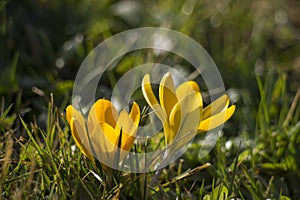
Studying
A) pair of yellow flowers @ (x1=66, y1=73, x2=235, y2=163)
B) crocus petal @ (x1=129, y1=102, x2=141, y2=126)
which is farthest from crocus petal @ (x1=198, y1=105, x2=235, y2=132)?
crocus petal @ (x1=129, y1=102, x2=141, y2=126)

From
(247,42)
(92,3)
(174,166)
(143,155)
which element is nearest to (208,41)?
(247,42)

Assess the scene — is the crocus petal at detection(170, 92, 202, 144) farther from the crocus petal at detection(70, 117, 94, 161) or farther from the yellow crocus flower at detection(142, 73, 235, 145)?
the crocus petal at detection(70, 117, 94, 161)

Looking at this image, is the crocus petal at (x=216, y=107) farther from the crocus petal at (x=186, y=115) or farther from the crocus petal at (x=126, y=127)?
the crocus petal at (x=126, y=127)

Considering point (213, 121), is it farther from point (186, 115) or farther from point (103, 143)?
point (103, 143)

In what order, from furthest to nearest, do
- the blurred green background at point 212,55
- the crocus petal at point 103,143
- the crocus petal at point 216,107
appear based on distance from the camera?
1. the blurred green background at point 212,55
2. the crocus petal at point 216,107
3. the crocus petal at point 103,143

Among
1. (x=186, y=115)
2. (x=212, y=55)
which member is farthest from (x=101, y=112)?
(x=212, y=55)

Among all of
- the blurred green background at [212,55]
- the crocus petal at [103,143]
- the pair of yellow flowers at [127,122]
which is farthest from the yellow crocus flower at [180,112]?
the blurred green background at [212,55]
